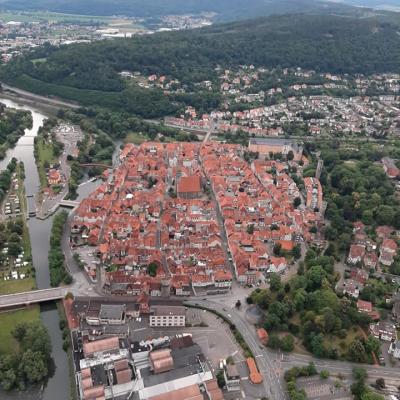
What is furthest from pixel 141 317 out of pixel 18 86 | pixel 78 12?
pixel 78 12

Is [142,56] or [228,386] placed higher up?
[142,56]

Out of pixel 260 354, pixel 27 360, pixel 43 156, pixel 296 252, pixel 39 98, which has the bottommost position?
pixel 260 354

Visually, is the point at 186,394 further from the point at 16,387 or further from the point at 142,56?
the point at 142,56

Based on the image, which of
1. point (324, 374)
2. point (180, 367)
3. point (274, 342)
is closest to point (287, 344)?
point (274, 342)

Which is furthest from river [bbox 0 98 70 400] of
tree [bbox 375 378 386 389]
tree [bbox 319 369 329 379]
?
tree [bbox 375 378 386 389]

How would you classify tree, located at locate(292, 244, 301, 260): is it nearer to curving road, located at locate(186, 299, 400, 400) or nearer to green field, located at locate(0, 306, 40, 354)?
curving road, located at locate(186, 299, 400, 400)

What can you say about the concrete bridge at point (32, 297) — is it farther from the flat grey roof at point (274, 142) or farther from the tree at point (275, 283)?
the flat grey roof at point (274, 142)

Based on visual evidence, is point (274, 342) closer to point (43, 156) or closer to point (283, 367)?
point (283, 367)
